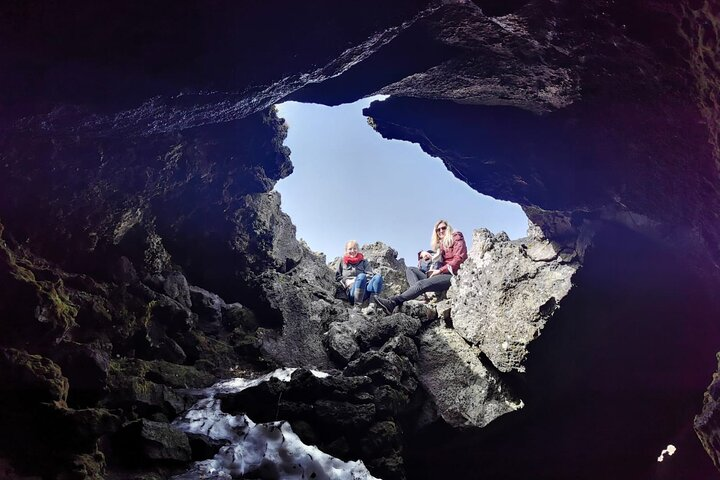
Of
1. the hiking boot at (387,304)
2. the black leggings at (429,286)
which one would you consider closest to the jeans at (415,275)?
the black leggings at (429,286)

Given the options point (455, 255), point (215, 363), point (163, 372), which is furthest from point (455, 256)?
point (163, 372)

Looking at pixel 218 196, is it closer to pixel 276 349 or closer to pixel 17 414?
pixel 276 349

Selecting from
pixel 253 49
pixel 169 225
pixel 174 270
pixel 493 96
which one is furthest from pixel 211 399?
pixel 493 96

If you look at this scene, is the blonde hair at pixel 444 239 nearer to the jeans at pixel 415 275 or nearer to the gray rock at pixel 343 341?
the jeans at pixel 415 275

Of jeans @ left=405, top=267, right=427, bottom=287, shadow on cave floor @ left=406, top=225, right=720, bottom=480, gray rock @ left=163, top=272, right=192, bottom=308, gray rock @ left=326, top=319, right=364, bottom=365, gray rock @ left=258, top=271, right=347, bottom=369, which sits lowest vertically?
shadow on cave floor @ left=406, top=225, right=720, bottom=480

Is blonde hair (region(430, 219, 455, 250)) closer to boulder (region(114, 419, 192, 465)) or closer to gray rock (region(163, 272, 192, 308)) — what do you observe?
gray rock (region(163, 272, 192, 308))

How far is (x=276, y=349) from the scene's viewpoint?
8.64m

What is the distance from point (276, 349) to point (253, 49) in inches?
234

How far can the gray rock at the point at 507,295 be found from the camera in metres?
7.78

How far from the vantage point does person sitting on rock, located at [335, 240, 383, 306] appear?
1176 cm

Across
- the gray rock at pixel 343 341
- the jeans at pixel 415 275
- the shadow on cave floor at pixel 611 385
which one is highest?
the gray rock at pixel 343 341

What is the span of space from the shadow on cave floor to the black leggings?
3462 mm

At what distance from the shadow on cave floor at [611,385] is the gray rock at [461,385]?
0.36 m

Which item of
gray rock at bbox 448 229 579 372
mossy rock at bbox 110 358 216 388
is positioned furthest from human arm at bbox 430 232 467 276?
mossy rock at bbox 110 358 216 388
